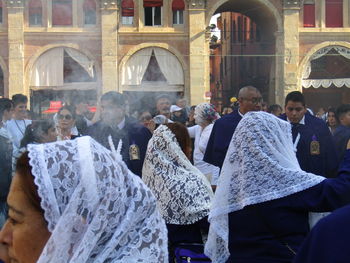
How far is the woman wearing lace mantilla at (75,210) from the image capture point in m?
2.11

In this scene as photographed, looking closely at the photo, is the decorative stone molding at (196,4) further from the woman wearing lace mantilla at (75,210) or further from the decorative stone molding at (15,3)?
the woman wearing lace mantilla at (75,210)

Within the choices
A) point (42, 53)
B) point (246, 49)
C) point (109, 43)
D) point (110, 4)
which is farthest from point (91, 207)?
point (246, 49)

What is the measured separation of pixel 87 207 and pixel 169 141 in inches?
107

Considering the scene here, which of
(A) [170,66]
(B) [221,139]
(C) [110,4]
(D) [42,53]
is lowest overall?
(B) [221,139]

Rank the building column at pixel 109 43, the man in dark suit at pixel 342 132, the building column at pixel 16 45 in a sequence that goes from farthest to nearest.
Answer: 1. the building column at pixel 109 43
2. the building column at pixel 16 45
3. the man in dark suit at pixel 342 132

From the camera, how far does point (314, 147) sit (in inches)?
243

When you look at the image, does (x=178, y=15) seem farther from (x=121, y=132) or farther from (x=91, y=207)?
(x=91, y=207)

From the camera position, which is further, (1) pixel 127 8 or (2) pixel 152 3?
(2) pixel 152 3

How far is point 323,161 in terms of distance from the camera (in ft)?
20.4

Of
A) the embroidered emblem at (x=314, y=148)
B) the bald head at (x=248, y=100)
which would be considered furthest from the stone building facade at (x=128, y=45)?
the embroidered emblem at (x=314, y=148)

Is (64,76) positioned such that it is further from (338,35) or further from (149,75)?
(338,35)

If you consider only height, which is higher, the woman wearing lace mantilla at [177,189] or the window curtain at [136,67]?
the window curtain at [136,67]

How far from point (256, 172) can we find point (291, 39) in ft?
89.9

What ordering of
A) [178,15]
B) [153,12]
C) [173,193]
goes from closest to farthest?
[173,193] → [153,12] → [178,15]
